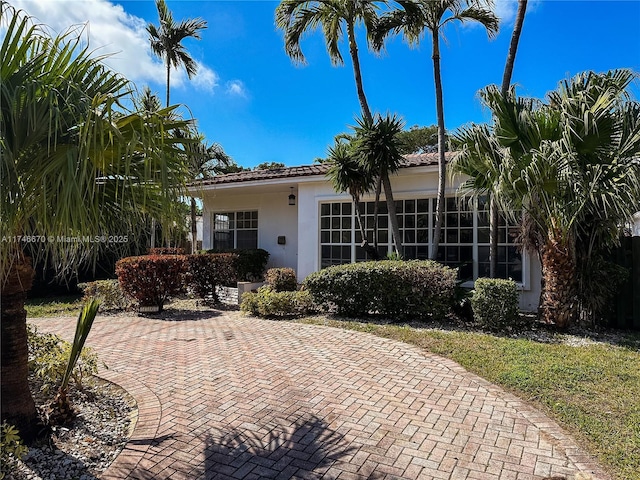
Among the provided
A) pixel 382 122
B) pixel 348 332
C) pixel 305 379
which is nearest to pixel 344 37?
pixel 382 122

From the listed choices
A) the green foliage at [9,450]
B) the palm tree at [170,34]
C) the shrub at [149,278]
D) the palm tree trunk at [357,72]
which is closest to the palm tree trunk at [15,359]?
the green foliage at [9,450]

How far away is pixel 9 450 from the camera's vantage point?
277cm

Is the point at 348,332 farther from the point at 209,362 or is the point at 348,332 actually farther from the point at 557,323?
the point at 557,323

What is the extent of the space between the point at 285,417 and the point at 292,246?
37.1 feet

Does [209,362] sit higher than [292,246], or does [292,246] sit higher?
[292,246]

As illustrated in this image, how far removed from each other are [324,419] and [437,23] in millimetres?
10121

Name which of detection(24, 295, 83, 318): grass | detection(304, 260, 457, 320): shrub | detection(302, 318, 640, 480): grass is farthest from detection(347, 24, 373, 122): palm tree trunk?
detection(24, 295, 83, 318): grass

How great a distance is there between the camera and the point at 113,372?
218 inches

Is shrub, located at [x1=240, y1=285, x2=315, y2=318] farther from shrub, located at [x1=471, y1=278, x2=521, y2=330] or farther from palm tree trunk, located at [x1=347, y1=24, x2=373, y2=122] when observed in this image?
palm tree trunk, located at [x1=347, y1=24, x2=373, y2=122]

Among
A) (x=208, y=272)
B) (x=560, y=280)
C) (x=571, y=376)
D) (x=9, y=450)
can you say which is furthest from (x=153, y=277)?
(x=560, y=280)

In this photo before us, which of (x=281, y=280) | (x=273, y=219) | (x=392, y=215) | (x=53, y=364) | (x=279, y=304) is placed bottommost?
(x=279, y=304)

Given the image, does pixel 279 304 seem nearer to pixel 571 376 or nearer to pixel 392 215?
pixel 392 215

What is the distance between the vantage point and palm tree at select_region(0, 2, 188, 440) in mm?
2520

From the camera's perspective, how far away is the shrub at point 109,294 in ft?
36.6
